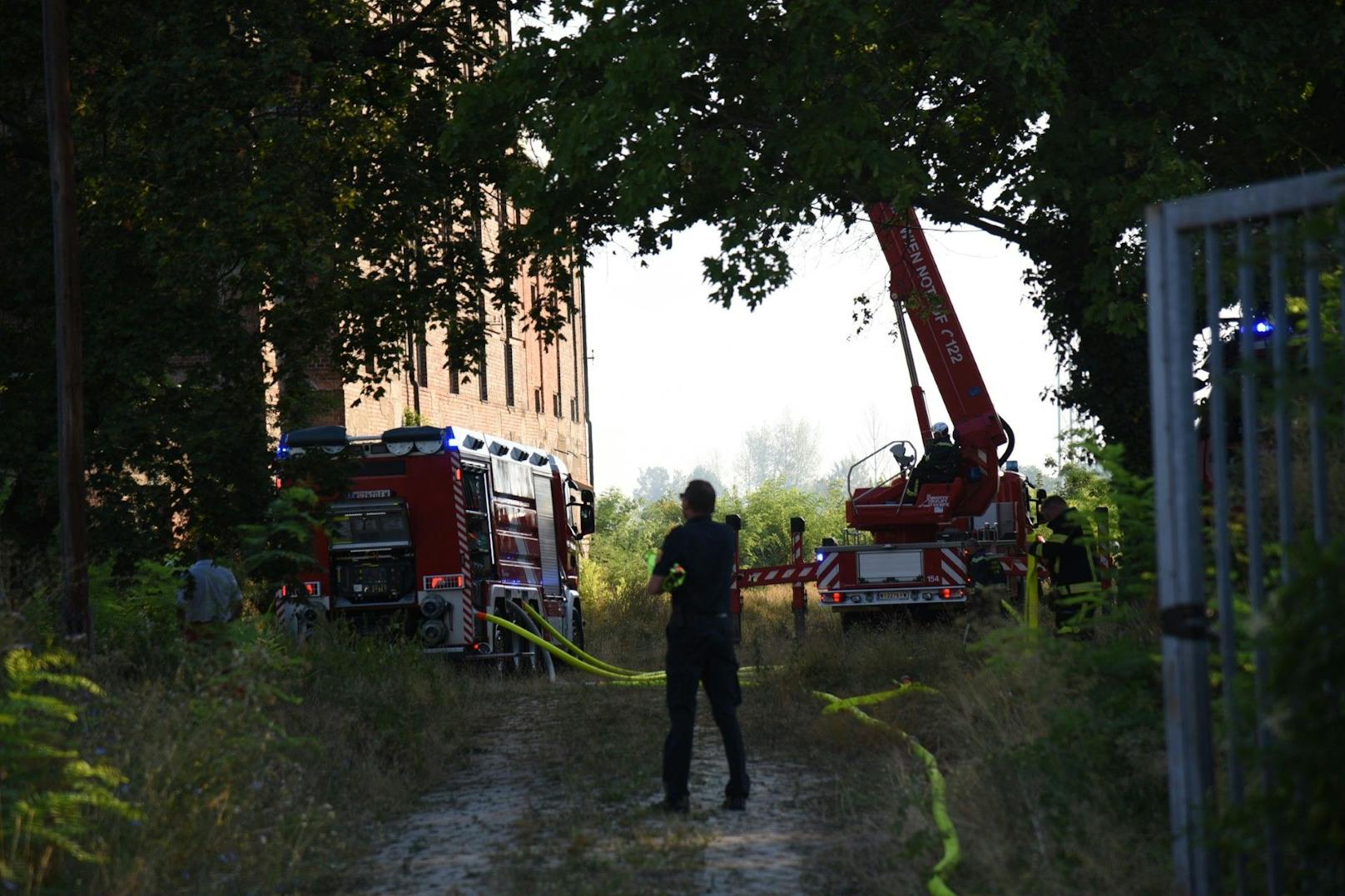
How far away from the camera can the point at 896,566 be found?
21500 mm

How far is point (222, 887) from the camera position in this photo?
740 centimetres

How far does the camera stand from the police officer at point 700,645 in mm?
9805

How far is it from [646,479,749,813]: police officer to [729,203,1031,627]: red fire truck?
11.1 m

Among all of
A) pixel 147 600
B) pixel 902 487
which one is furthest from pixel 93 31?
pixel 902 487

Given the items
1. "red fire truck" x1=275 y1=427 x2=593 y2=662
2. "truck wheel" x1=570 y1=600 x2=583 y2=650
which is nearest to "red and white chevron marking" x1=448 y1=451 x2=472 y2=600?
"red fire truck" x1=275 y1=427 x2=593 y2=662

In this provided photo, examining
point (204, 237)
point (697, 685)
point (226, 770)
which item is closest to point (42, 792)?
point (226, 770)

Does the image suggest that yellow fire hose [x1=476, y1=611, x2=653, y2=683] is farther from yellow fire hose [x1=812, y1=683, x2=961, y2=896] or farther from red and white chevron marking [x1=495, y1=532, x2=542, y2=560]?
yellow fire hose [x1=812, y1=683, x2=961, y2=896]

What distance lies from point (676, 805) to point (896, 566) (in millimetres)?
12079

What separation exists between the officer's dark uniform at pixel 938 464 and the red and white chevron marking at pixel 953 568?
110 centimetres

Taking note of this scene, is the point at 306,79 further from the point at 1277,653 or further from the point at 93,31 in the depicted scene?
the point at 1277,653

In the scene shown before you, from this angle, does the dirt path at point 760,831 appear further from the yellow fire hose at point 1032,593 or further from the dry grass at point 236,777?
the yellow fire hose at point 1032,593

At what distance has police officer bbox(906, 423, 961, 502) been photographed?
71.8ft

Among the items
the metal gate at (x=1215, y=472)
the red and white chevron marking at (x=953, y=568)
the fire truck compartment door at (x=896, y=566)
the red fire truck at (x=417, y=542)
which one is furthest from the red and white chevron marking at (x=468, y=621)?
the metal gate at (x=1215, y=472)

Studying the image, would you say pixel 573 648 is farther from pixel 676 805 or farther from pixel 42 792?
pixel 42 792
